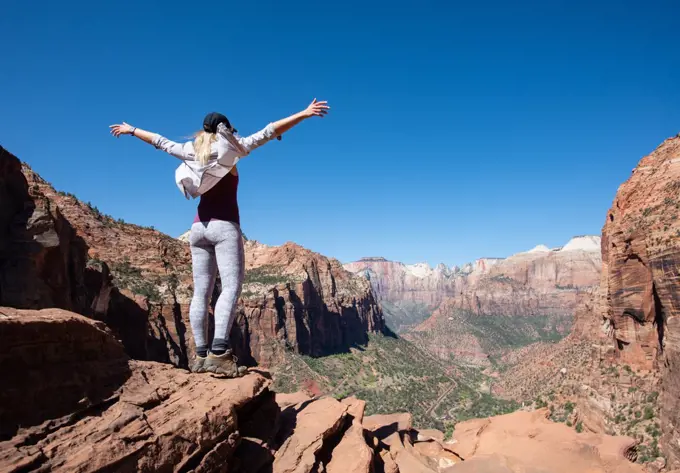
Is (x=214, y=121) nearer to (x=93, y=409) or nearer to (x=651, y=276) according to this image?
(x=93, y=409)

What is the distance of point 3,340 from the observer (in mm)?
3564

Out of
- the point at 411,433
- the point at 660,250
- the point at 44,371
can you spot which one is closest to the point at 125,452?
the point at 44,371

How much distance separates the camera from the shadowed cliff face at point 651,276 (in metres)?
27.8

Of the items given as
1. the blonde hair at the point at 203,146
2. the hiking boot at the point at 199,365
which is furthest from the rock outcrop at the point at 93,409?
the blonde hair at the point at 203,146

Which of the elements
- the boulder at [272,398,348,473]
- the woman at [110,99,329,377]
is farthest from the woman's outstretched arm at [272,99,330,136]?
the boulder at [272,398,348,473]

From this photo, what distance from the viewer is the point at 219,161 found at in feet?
17.8

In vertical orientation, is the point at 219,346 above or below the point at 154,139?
below

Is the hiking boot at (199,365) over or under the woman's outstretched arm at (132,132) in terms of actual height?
under

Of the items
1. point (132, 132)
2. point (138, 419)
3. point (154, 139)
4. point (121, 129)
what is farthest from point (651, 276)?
point (138, 419)

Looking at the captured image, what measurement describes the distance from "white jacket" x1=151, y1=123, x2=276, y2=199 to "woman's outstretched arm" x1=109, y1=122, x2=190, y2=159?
21cm

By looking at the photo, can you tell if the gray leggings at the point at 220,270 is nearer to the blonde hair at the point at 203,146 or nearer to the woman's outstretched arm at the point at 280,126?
the blonde hair at the point at 203,146

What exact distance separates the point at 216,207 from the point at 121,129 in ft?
6.47

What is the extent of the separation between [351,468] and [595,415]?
3711cm

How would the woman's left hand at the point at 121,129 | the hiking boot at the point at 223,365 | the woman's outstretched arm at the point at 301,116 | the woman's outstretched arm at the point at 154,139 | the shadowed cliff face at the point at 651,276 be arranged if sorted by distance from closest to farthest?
the woman's outstretched arm at the point at 301,116 → the woman's outstretched arm at the point at 154,139 → the hiking boot at the point at 223,365 → the woman's left hand at the point at 121,129 → the shadowed cliff face at the point at 651,276
